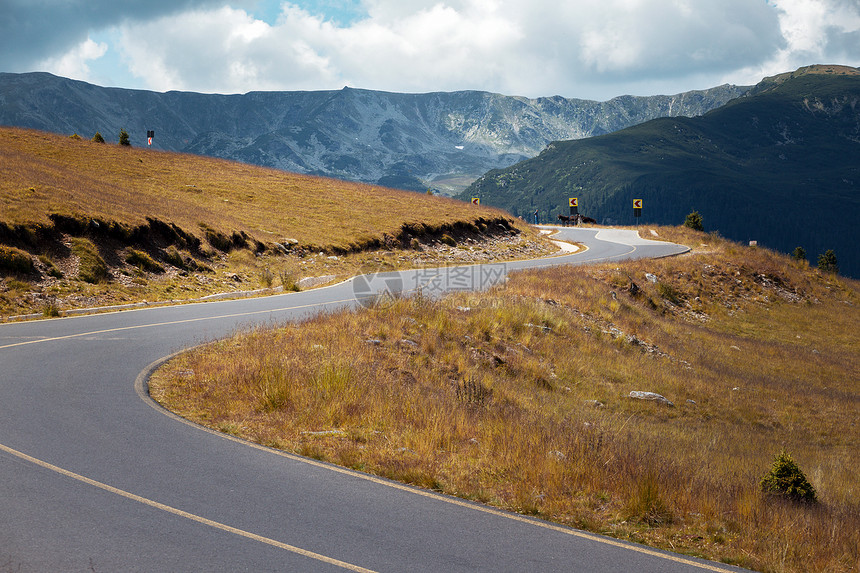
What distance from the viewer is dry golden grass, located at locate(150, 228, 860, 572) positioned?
6426 millimetres

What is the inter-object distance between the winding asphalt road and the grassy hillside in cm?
1073

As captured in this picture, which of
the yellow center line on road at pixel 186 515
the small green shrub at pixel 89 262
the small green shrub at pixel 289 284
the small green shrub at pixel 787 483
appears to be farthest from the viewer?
the small green shrub at pixel 289 284

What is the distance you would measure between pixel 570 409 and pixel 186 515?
8.92 meters

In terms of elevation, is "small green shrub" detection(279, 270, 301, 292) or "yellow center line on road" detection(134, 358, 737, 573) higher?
"small green shrub" detection(279, 270, 301, 292)

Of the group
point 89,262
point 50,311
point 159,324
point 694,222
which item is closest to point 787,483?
point 159,324

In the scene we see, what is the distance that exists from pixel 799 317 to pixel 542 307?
20.0 m

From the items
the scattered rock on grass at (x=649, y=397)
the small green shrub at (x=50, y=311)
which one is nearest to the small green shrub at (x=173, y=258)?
the small green shrub at (x=50, y=311)

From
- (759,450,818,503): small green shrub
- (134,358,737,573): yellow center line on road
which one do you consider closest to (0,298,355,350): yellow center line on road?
(134,358,737,573): yellow center line on road

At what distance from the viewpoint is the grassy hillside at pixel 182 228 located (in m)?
20.0

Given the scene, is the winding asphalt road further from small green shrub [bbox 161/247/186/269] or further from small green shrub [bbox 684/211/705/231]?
small green shrub [bbox 684/211/705/231]

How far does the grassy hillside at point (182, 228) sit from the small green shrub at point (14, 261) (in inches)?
1.4

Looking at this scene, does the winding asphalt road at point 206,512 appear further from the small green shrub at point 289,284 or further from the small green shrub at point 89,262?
the small green shrub at point 289,284

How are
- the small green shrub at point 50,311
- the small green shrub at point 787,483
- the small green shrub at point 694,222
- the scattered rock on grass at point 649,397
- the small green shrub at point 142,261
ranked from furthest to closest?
1. the small green shrub at point 694,222
2. the small green shrub at point 142,261
3. the small green shrub at point 50,311
4. the scattered rock on grass at point 649,397
5. the small green shrub at point 787,483

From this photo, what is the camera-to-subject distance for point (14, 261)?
60.7 ft
